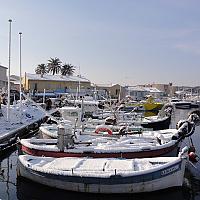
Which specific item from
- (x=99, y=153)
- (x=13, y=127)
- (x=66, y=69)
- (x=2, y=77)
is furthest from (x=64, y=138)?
(x=66, y=69)

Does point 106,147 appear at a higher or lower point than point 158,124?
higher

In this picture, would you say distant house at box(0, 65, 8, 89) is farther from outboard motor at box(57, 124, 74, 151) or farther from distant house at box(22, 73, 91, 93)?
outboard motor at box(57, 124, 74, 151)

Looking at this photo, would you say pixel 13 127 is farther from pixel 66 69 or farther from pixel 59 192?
pixel 66 69

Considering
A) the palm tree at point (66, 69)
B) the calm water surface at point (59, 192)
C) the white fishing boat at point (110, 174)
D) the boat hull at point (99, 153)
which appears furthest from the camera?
the palm tree at point (66, 69)

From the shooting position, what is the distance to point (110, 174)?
1317 cm

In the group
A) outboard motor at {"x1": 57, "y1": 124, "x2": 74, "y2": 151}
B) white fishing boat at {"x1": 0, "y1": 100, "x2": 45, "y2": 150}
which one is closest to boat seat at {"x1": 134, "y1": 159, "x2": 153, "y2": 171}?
outboard motor at {"x1": 57, "y1": 124, "x2": 74, "y2": 151}

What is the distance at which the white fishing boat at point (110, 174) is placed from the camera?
524 inches

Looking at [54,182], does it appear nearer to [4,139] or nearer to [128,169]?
[128,169]

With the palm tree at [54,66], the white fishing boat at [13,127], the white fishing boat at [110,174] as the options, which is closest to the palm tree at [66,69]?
the palm tree at [54,66]

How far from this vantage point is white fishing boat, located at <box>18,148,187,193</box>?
13305 millimetres

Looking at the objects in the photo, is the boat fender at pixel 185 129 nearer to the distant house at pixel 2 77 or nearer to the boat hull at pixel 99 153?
the boat hull at pixel 99 153

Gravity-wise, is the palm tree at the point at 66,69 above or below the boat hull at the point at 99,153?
above

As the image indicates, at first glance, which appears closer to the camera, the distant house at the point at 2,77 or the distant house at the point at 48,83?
the distant house at the point at 2,77

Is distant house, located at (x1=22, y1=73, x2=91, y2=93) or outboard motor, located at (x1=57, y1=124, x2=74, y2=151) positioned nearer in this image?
outboard motor, located at (x1=57, y1=124, x2=74, y2=151)
